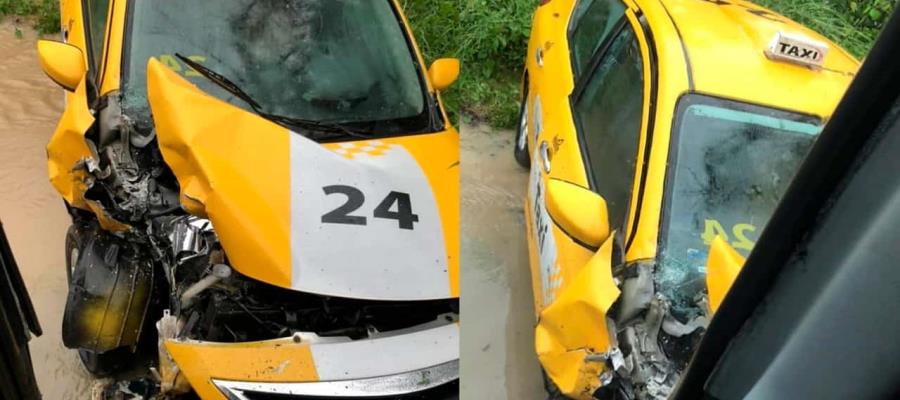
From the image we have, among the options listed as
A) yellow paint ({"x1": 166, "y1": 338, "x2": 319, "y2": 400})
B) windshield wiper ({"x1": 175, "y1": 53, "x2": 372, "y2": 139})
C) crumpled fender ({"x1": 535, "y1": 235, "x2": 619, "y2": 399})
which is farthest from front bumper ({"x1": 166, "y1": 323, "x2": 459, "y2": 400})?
windshield wiper ({"x1": 175, "y1": 53, "x2": 372, "y2": 139})

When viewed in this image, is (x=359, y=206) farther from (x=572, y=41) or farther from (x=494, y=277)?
(x=572, y=41)

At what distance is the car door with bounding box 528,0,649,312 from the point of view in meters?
3.14

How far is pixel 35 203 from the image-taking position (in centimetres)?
471

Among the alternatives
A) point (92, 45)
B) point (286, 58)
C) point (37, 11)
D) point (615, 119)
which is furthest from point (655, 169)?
point (37, 11)

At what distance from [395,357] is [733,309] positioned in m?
1.99

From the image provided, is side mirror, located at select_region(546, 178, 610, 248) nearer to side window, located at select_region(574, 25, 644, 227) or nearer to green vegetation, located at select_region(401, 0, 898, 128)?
side window, located at select_region(574, 25, 644, 227)

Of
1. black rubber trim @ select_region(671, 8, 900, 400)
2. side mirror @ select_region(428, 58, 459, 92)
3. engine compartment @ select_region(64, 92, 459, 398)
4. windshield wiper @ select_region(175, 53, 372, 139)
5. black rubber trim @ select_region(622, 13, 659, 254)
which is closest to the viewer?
Answer: black rubber trim @ select_region(671, 8, 900, 400)

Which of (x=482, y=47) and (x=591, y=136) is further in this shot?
(x=482, y=47)

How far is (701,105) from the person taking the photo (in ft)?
9.98

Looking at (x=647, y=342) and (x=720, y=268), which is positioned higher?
(x=720, y=268)

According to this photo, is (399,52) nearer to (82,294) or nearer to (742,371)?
(82,294)

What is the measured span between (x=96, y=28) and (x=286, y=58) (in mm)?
998

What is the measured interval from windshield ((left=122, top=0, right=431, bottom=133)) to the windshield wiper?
2cm

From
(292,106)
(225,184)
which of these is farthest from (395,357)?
(292,106)
